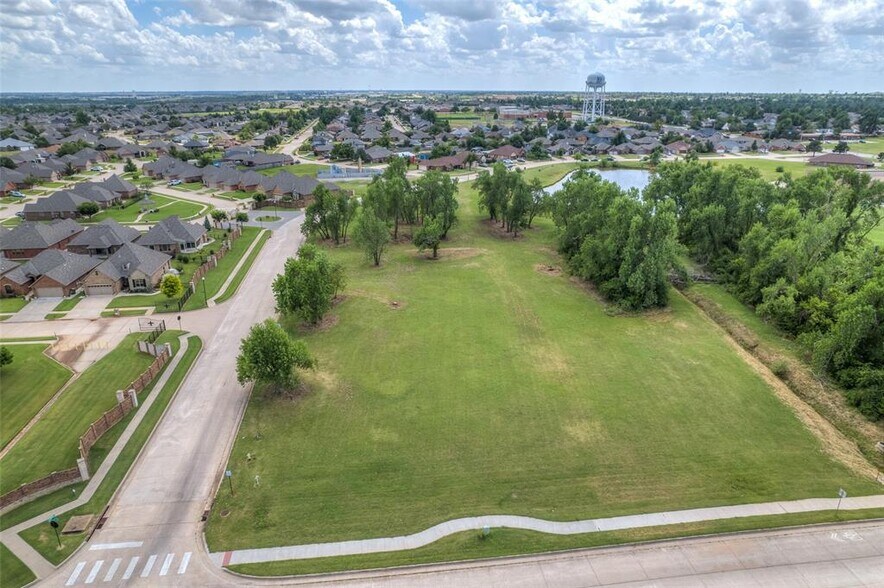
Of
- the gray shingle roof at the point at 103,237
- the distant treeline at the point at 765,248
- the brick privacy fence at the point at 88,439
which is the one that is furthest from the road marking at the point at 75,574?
the gray shingle roof at the point at 103,237

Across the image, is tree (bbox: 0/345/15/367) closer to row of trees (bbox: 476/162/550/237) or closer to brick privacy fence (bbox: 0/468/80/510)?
brick privacy fence (bbox: 0/468/80/510)

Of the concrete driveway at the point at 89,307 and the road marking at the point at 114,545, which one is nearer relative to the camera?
the road marking at the point at 114,545

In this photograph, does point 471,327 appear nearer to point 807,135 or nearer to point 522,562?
point 522,562

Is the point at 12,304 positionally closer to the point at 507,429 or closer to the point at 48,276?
the point at 48,276

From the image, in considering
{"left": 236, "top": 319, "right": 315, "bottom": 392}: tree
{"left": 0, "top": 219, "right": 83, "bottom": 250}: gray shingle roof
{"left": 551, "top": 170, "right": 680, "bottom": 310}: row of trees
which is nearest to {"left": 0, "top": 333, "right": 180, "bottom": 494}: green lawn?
{"left": 236, "top": 319, "right": 315, "bottom": 392}: tree

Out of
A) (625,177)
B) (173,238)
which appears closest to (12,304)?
(173,238)

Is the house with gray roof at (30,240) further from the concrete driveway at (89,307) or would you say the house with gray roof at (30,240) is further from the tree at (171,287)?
the tree at (171,287)

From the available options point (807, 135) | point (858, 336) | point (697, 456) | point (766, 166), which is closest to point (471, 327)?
point (697, 456)
